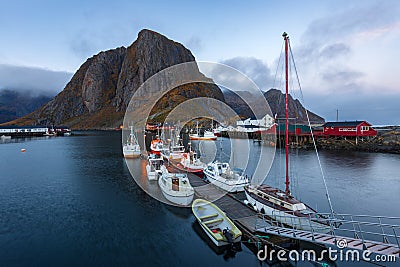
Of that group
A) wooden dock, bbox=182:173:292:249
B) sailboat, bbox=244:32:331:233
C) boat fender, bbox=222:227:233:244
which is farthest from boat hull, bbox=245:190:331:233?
boat fender, bbox=222:227:233:244

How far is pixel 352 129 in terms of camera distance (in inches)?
2616

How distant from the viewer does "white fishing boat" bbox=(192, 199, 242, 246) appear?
1598 centimetres

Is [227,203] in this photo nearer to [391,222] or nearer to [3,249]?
[391,222]

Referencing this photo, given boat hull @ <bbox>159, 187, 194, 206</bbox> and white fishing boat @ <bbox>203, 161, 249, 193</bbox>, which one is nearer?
boat hull @ <bbox>159, 187, 194, 206</bbox>

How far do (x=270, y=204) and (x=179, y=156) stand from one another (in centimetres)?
2730

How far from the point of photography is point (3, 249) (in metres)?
17.1

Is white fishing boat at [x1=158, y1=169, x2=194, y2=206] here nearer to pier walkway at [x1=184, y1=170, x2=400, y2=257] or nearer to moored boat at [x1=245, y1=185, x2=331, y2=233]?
pier walkway at [x1=184, y1=170, x2=400, y2=257]

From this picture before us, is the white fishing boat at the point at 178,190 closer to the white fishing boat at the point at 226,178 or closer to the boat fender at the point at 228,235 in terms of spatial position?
the white fishing boat at the point at 226,178

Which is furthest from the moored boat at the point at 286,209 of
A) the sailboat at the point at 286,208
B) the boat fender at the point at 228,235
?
the boat fender at the point at 228,235

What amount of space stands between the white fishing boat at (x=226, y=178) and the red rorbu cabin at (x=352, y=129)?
51.1 m

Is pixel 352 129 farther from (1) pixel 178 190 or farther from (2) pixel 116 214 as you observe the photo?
(2) pixel 116 214

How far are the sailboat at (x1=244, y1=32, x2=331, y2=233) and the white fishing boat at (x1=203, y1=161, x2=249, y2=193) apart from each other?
4.84 meters

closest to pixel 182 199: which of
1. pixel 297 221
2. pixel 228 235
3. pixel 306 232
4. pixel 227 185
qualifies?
pixel 227 185

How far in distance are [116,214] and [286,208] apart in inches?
607
